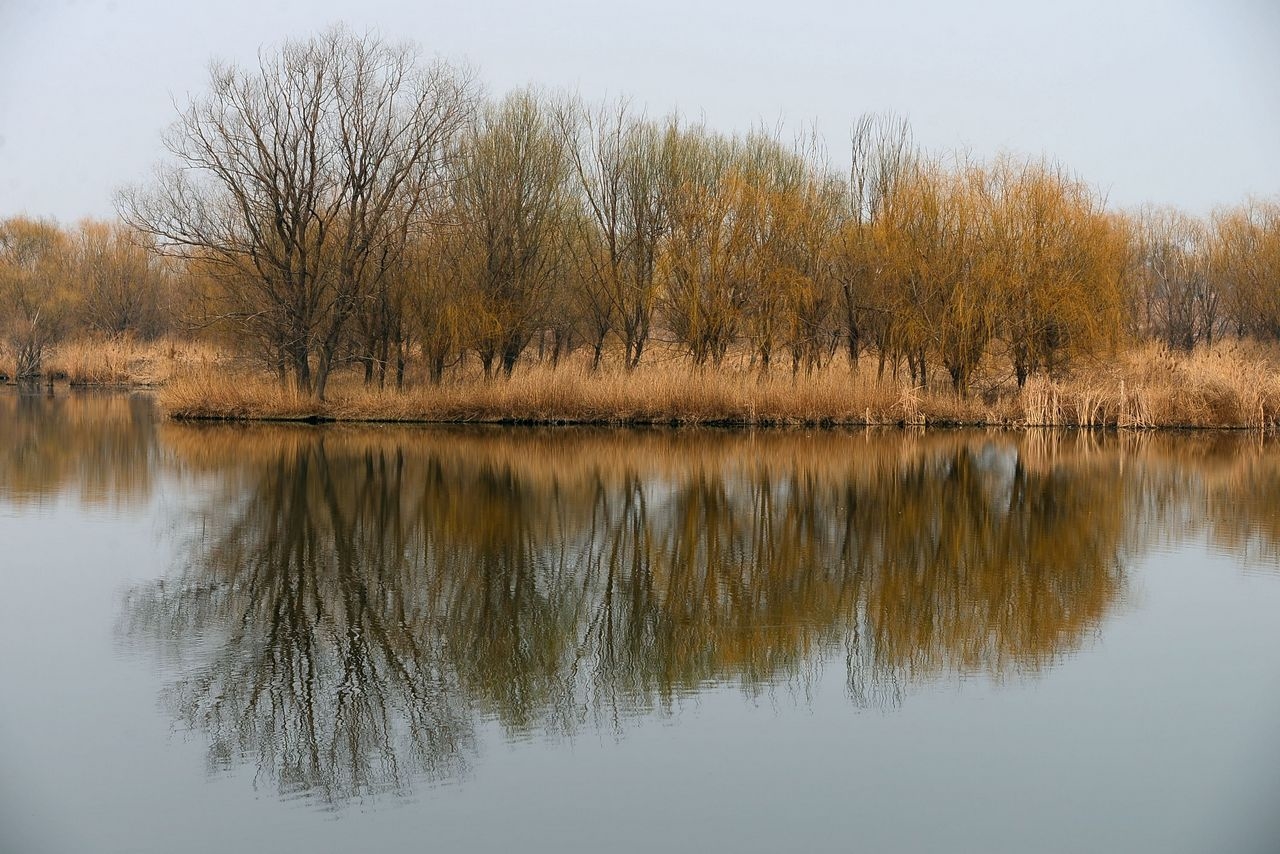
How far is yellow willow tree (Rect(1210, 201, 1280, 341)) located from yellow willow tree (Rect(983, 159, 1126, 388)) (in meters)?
12.4

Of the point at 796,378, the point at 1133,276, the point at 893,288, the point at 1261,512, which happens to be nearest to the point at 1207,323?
the point at 1133,276

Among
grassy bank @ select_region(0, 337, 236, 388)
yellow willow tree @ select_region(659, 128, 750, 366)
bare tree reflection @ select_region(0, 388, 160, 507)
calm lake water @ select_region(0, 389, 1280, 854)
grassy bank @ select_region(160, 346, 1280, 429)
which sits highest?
yellow willow tree @ select_region(659, 128, 750, 366)

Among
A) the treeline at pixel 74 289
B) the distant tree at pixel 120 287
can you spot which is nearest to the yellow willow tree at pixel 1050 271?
the treeline at pixel 74 289

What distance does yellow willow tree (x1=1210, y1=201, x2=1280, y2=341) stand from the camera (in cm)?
3441

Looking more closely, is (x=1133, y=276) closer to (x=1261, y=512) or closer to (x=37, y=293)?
(x=1261, y=512)

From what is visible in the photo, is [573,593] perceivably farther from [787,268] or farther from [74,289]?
[74,289]

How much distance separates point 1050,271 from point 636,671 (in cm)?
2045


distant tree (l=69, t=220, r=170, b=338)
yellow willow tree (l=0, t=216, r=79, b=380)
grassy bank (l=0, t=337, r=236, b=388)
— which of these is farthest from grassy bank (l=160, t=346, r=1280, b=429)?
distant tree (l=69, t=220, r=170, b=338)

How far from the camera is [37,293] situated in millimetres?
41188

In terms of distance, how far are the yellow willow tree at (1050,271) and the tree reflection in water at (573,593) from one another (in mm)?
8878

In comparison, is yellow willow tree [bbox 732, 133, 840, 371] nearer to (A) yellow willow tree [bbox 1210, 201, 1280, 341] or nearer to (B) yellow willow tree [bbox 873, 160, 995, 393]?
(B) yellow willow tree [bbox 873, 160, 995, 393]

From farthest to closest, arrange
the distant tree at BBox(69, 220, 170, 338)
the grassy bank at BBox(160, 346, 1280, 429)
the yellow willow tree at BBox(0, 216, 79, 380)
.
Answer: the distant tree at BBox(69, 220, 170, 338), the yellow willow tree at BBox(0, 216, 79, 380), the grassy bank at BBox(160, 346, 1280, 429)

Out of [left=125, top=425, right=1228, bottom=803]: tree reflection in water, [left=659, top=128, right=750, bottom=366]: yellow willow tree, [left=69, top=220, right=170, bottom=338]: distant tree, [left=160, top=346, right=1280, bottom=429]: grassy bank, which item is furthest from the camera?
[left=69, top=220, right=170, bottom=338]: distant tree

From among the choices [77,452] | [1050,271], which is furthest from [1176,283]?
[77,452]
